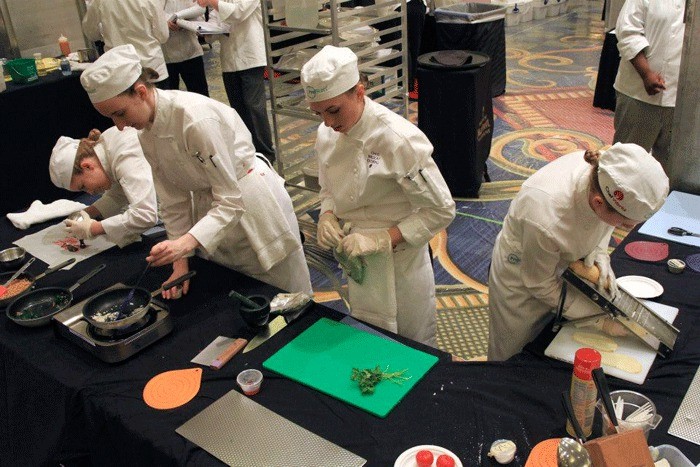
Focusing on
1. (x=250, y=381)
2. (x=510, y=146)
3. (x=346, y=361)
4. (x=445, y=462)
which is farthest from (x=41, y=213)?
(x=510, y=146)

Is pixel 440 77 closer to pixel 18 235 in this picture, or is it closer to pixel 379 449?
pixel 18 235

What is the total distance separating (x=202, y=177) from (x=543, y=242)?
122 cm

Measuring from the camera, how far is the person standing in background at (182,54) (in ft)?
17.3

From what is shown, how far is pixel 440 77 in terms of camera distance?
4363 mm

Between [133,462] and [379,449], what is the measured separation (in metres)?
0.71

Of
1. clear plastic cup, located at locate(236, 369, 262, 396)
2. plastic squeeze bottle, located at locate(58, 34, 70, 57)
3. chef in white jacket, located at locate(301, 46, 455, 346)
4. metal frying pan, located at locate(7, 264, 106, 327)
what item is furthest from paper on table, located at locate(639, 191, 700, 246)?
plastic squeeze bottle, located at locate(58, 34, 70, 57)

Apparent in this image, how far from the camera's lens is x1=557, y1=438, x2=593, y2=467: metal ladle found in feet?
4.54

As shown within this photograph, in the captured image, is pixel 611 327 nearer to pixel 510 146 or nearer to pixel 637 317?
pixel 637 317

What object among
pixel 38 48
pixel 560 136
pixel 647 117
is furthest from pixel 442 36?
pixel 38 48

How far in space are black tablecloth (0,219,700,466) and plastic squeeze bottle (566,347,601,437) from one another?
0.07 metres

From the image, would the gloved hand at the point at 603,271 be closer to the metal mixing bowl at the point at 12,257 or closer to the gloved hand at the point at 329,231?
the gloved hand at the point at 329,231

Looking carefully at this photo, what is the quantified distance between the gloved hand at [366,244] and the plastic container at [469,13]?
15.2ft

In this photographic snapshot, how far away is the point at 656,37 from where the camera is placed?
372cm

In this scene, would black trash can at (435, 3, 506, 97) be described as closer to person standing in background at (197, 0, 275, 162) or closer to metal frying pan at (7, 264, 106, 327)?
person standing in background at (197, 0, 275, 162)
